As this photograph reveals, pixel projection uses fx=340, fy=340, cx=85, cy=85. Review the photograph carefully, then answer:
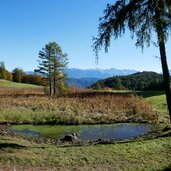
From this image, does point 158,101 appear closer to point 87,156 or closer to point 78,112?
point 78,112

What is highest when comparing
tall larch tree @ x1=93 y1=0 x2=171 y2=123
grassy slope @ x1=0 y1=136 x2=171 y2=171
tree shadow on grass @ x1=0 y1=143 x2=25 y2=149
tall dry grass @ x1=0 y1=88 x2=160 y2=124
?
tall larch tree @ x1=93 y1=0 x2=171 y2=123

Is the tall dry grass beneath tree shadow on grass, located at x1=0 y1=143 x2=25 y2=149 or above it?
above

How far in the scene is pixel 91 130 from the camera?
1781 centimetres

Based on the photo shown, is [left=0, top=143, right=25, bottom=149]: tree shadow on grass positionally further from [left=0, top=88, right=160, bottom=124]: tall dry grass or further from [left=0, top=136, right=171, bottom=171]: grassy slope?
[left=0, top=88, right=160, bottom=124]: tall dry grass

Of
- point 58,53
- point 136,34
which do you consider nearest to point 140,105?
point 136,34

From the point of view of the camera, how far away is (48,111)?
22.6 metres

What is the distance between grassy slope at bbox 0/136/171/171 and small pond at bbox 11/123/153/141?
393cm

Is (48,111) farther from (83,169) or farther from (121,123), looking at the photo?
(83,169)

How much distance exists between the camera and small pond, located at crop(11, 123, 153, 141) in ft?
53.1

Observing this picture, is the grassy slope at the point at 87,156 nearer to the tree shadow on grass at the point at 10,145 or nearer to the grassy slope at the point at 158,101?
the tree shadow on grass at the point at 10,145

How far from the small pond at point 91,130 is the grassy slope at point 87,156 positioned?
3.93 m

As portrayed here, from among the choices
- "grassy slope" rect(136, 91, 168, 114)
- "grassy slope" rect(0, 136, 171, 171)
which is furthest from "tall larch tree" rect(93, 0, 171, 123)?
"grassy slope" rect(136, 91, 168, 114)

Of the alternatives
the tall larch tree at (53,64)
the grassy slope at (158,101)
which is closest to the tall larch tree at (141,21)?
the grassy slope at (158,101)

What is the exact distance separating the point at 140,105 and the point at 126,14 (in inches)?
483
